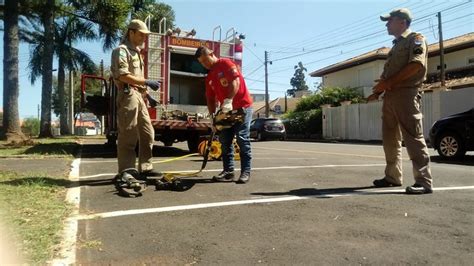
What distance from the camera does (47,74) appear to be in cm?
2456

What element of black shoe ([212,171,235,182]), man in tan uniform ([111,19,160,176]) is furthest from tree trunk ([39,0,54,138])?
black shoe ([212,171,235,182])

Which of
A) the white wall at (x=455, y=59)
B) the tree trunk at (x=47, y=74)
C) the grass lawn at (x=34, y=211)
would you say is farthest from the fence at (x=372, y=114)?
the grass lawn at (x=34, y=211)

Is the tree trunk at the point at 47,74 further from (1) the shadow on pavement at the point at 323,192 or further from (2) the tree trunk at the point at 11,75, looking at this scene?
(1) the shadow on pavement at the point at 323,192

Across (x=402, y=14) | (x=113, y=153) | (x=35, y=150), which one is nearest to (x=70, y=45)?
(x=35, y=150)

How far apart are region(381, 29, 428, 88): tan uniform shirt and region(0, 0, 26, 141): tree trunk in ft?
46.6

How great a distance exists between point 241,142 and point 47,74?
20695 millimetres

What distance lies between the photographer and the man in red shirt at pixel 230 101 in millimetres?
6270

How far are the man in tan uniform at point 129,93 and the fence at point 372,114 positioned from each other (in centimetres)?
1850

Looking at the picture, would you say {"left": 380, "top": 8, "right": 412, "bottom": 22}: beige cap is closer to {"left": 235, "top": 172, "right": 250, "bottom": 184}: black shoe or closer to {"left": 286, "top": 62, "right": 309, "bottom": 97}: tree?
{"left": 235, "top": 172, "right": 250, "bottom": 184}: black shoe

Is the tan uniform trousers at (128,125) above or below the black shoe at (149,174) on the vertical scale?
above

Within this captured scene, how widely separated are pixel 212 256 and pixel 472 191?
11.4ft

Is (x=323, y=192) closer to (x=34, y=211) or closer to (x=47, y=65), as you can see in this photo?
(x=34, y=211)

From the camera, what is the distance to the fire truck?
443 inches

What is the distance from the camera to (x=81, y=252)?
3.37 meters
